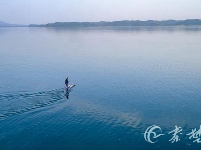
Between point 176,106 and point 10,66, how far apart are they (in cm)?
5593

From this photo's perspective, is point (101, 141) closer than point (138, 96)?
Yes

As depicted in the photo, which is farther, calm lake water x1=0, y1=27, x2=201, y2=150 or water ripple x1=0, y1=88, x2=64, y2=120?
water ripple x1=0, y1=88, x2=64, y2=120

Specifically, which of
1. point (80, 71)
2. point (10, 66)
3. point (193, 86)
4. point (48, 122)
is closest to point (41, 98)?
point (48, 122)

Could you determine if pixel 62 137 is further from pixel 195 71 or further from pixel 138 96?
pixel 195 71

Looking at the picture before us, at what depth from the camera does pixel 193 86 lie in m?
56.7

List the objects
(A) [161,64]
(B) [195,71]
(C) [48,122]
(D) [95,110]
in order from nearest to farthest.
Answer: (C) [48,122]
(D) [95,110]
(B) [195,71]
(A) [161,64]

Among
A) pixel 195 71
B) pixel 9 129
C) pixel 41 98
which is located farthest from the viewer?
pixel 195 71

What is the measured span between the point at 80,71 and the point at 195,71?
31662 millimetres

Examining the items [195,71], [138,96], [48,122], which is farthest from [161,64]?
[48,122]

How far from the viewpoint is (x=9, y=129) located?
3675 cm

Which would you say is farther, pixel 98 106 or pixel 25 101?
pixel 25 101

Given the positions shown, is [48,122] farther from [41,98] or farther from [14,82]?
[14,82]

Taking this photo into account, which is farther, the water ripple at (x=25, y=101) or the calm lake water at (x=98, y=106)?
the water ripple at (x=25, y=101)

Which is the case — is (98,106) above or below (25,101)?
below
